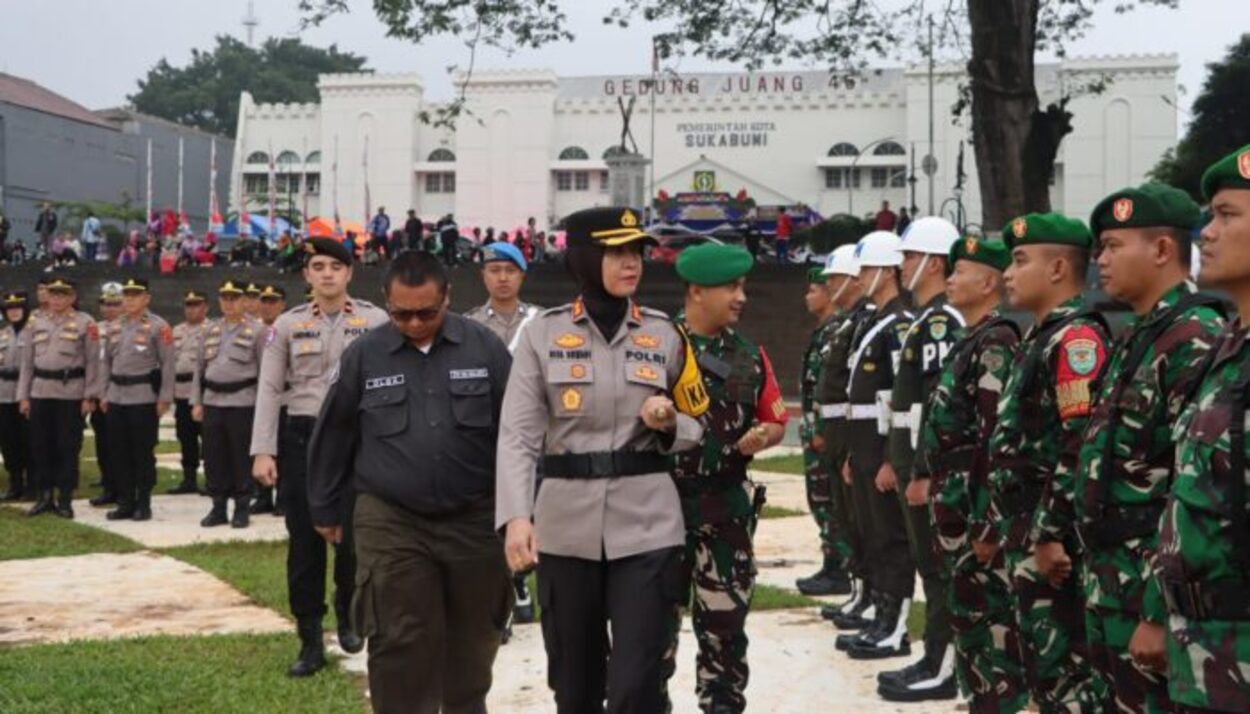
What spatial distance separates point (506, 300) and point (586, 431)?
3.35 metres

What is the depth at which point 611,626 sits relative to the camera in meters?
4.81

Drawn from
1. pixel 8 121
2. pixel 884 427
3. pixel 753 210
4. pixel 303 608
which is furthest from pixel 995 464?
pixel 8 121

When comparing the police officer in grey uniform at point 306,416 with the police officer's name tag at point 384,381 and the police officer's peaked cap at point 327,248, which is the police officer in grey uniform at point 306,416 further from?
the police officer's name tag at point 384,381

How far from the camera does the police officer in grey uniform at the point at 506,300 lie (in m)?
8.02

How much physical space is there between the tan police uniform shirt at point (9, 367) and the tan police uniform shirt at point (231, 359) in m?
2.20

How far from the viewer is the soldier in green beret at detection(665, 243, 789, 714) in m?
5.49

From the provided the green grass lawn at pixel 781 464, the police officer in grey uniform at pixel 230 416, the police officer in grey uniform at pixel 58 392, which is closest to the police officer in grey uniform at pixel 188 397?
the police officer in grey uniform at pixel 58 392

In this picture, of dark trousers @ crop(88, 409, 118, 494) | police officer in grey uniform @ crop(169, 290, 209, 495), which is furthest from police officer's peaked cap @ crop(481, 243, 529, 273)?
police officer in grey uniform @ crop(169, 290, 209, 495)

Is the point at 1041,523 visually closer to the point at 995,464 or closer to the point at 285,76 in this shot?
the point at 995,464

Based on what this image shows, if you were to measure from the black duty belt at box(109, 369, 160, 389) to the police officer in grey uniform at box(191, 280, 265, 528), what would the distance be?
46 centimetres

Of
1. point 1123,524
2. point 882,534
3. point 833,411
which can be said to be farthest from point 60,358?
point 1123,524

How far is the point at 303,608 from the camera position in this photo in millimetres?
6906

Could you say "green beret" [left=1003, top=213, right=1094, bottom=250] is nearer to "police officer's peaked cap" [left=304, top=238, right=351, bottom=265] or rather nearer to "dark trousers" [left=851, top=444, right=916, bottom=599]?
"dark trousers" [left=851, top=444, right=916, bottom=599]

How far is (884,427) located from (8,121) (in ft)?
166
